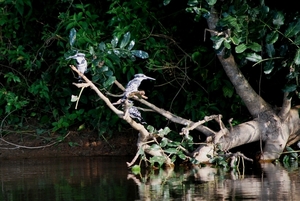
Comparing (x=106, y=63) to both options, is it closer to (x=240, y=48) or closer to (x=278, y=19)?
(x=240, y=48)

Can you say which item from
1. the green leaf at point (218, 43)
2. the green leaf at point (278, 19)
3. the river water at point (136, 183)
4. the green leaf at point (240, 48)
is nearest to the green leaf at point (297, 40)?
the green leaf at point (278, 19)

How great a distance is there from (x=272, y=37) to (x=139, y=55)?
147 cm

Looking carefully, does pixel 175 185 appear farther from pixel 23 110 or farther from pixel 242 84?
pixel 23 110

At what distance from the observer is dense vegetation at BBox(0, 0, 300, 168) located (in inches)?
377

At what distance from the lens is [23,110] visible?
40.6ft

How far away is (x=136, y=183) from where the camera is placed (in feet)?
28.1

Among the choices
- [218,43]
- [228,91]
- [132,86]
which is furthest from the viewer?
[228,91]

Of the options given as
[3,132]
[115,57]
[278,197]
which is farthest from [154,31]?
[278,197]

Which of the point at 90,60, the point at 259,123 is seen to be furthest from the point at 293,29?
the point at 90,60

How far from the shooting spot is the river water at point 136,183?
25.2 ft

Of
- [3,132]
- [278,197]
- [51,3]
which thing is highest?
[51,3]

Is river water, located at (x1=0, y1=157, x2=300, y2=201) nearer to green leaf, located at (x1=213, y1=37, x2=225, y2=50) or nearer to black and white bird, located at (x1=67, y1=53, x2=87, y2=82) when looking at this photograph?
black and white bird, located at (x1=67, y1=53, x2=87, y2=82)

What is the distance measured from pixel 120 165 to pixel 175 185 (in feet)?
6.26

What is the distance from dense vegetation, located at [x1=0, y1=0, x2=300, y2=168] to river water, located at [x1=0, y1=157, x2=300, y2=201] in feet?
3.25
